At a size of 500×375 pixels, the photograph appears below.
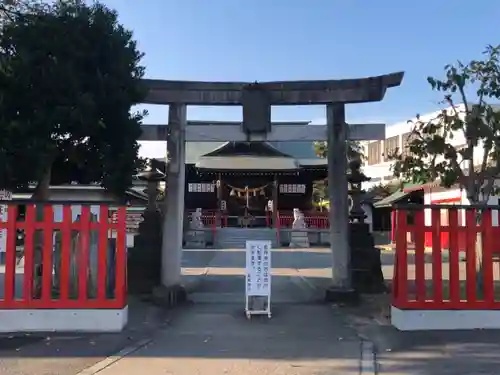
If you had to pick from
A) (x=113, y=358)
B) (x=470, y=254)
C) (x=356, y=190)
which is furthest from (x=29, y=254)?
(x=356, y=190)

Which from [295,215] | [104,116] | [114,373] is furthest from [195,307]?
[295,215]

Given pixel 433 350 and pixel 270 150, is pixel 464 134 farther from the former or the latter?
pixel 270 150

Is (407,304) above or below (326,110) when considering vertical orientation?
below

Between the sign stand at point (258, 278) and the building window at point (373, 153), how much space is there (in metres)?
53.8

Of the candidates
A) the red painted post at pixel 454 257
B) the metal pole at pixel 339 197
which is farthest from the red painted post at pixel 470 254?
the metal pole at pixel 339 197

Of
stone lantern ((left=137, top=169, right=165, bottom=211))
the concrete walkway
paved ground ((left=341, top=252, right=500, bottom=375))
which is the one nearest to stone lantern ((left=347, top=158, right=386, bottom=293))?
the concrete walkway

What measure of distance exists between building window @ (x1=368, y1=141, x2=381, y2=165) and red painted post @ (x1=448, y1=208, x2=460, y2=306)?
2132 inches

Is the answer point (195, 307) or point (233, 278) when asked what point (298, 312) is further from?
point (233, 278)

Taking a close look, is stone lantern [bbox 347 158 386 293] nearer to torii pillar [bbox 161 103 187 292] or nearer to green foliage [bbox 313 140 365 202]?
torii pillar [bbox 161 103 187 292]

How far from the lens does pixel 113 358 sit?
6895 mm

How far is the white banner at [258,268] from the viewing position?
31.7 feet

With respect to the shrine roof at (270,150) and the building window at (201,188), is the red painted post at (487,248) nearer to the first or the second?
the shrine roof at (270,150)

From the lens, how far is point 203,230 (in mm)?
28703

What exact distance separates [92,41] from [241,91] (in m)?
3.03
